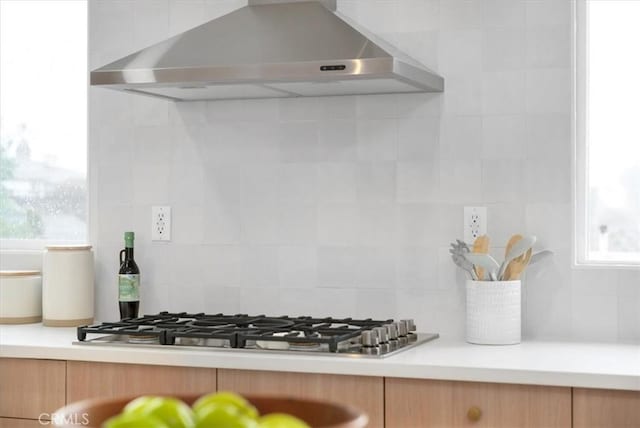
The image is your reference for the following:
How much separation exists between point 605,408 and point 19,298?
6.47ft

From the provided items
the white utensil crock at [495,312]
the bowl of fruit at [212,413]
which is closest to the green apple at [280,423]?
the bowl of fruit at [212,413]

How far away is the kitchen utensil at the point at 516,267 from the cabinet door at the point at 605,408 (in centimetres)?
53

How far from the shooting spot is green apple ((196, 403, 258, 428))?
2.89 feet

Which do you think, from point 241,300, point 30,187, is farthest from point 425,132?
point 30,187

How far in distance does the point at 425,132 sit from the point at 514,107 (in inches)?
10.9

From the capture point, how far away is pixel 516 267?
8.77 ft

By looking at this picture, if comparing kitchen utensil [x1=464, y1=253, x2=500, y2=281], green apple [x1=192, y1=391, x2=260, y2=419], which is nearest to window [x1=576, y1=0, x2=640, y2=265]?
kitchen utensil [x1=464, y1=253, x2=500, y2=281]

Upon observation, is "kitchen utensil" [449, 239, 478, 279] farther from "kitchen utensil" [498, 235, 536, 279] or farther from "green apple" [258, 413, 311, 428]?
"green apple" [258, 413, 311, 428]

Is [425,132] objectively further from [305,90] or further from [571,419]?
[571,419]

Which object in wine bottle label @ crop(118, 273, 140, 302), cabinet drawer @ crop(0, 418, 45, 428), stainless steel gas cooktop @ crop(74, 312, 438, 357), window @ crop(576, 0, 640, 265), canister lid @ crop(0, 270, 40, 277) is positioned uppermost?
window @ crop(576, 0, 640, 265)

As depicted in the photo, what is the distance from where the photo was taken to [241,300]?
310 centimetres

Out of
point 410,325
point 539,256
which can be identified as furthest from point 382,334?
point 539,256

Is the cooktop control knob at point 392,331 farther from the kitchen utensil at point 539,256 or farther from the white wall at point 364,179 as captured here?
the kitchen utensil at point 539,256

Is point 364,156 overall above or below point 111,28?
below
